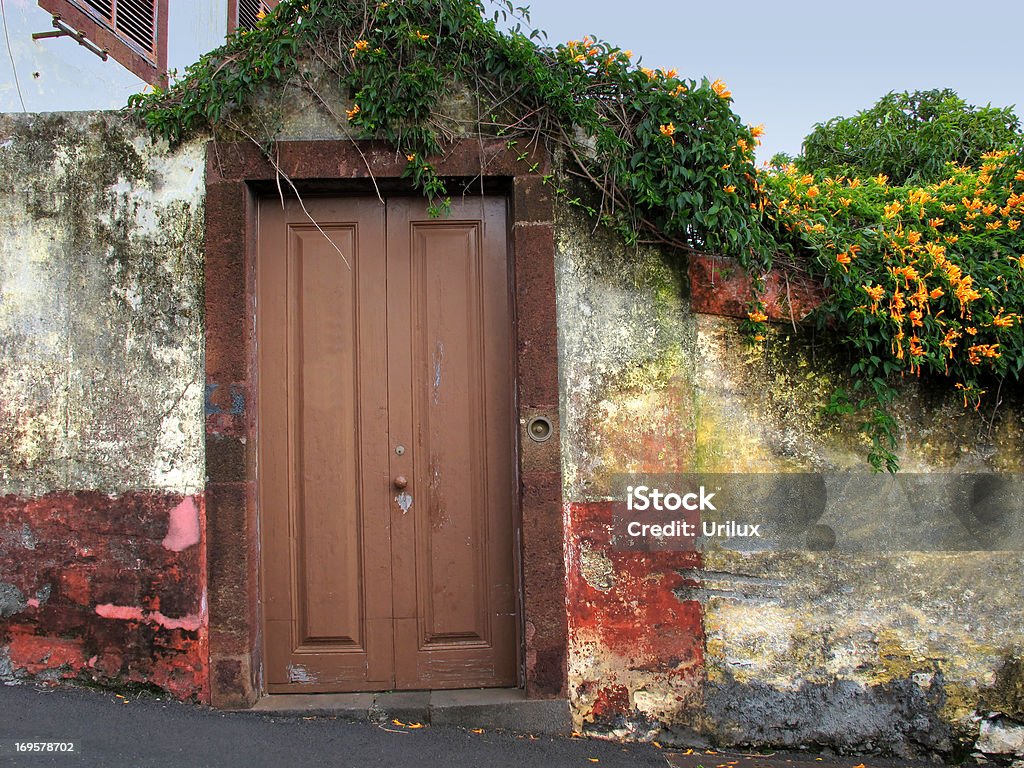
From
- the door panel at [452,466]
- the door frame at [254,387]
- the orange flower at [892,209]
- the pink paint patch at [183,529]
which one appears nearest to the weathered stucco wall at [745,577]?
the door frame at [254,387]

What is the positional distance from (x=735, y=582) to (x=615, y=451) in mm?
833

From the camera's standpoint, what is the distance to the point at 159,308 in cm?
368

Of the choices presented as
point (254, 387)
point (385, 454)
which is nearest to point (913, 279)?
point (385, 454)

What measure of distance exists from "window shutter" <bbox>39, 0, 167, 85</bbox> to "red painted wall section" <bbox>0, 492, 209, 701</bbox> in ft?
11.9

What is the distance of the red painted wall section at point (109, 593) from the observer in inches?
142

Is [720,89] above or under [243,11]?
under

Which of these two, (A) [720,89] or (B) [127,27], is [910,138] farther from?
(B) [127,27]

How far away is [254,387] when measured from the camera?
373 cm

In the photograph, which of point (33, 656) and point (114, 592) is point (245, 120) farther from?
point (33, 656)

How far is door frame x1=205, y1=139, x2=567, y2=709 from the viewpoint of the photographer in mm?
3588

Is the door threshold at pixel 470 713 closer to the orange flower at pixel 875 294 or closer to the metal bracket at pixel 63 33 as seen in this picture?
the orange flower at pixel 875 294

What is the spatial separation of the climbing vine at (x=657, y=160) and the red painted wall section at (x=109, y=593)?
1.82m

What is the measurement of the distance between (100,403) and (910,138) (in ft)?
19.9

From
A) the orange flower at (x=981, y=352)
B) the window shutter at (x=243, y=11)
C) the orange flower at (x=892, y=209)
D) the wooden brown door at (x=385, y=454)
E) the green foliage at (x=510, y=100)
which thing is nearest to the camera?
the orange flower at (x=981, y=352)
